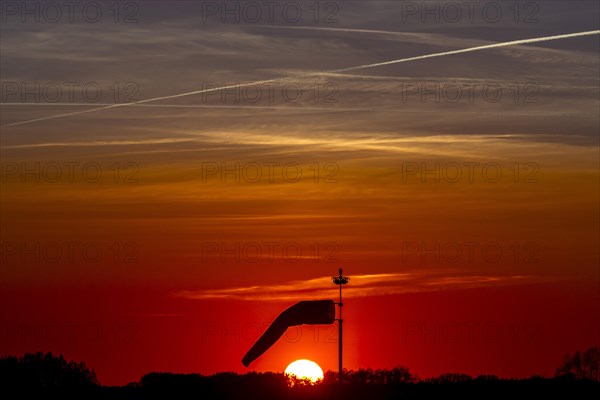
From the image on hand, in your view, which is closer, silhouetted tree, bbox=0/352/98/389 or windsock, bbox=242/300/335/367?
windsock, bbox=242/300/335/367

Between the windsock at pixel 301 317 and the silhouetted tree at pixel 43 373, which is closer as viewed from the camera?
the windsock at pixel 301 317

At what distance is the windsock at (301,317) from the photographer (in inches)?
3462

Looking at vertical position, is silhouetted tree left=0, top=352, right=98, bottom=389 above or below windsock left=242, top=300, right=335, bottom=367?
below

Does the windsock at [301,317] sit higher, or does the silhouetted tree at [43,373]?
the windsock at [301,317]

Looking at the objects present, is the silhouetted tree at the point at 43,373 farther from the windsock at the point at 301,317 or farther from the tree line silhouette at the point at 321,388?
the windsock at the point at 301,317

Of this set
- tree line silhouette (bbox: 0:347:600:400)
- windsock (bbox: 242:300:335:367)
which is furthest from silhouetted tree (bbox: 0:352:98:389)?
windsock (bbox: 242:300:335:367)

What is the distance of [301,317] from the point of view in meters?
89.2

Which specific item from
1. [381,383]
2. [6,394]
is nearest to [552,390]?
[381,383]

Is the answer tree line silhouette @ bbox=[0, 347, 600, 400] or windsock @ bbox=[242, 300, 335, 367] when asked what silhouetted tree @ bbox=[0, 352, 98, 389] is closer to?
tree line silhouette @ bbox=[0, 347, 600, 400]

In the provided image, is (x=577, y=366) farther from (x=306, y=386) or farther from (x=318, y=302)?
(x=318, y=302)

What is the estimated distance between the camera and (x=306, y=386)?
124m

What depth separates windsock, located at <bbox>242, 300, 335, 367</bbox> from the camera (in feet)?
289

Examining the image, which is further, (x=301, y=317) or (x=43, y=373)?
(x=43, y=373)

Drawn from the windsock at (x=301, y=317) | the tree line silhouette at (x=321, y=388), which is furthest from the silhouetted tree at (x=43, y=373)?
the windsock at (x=301, y=317)
